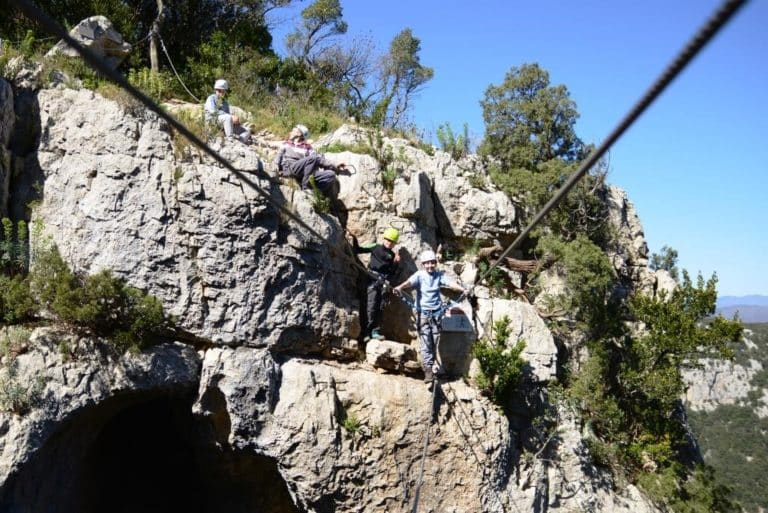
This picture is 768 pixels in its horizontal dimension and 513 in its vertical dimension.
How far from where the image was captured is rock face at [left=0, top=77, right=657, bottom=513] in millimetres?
9281

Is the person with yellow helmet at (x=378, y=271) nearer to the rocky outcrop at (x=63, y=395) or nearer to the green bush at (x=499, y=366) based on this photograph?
the green bush at (x=499, y=366)

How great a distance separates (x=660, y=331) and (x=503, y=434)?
13.8 feet

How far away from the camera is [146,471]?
12.1 metres

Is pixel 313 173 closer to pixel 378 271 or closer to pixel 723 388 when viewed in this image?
pixel 378 271

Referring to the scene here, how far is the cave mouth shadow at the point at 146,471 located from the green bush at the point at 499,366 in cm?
371

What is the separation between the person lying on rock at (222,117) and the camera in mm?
10812

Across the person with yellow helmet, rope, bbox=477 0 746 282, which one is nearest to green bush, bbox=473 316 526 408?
the person with yellow helmet

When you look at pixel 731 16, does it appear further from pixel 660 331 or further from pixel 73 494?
pixel 660 331

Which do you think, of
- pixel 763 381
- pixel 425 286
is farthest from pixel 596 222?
pixel 763 381

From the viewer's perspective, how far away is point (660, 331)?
12.7 metres

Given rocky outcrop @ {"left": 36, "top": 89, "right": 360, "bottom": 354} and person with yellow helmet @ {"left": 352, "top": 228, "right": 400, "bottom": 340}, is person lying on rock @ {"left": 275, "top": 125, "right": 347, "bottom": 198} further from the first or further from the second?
person with yellow helmet @ {"left": 352, "top": 228, "right": 400, "bottom": 340}

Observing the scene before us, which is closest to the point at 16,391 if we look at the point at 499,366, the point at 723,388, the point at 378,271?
the point at 378,271

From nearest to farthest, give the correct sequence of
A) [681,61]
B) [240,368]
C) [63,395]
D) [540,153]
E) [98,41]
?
1. [681,61]
2. [63,395]
3. [240,368]
4. [98,41]
5. [540,153]

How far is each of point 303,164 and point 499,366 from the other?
4741 mm
